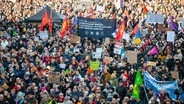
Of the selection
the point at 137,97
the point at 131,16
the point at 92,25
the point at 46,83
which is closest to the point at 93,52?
the point at 92,25

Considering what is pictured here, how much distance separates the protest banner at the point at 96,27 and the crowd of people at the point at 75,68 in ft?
1.84

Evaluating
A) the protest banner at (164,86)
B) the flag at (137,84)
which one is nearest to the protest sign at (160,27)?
the flag at (137,84)

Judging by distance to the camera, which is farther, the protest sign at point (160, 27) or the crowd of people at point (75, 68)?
the protest sign at point (160, 27)

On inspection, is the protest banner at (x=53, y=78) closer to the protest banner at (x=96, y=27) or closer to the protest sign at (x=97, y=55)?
the protest sign at (x=97, y=55)

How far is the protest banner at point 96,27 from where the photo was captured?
2283 cm

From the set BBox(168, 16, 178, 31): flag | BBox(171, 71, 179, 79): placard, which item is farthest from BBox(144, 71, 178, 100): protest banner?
BBox(168, 16, 178, 31): flag

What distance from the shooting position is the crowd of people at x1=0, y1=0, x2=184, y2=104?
53.4ft

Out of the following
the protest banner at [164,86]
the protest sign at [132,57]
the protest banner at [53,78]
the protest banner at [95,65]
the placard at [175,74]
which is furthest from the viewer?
the protest sign at [132,57]

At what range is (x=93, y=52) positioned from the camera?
21.5m

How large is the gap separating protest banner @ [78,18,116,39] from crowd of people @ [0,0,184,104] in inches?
22.1

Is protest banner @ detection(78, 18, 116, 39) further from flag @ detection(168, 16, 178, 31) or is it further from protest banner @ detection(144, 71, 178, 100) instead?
protest banner @ detection(144, 71, 178, 100)

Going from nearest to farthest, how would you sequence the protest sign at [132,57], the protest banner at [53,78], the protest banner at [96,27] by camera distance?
the protest banner at [53,78] → the protest sign at [132,57] → the protest banner at [96,27]

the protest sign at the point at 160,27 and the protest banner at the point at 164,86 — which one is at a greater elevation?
the protest sign at the point at 160,27

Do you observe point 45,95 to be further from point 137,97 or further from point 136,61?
point 136,61
